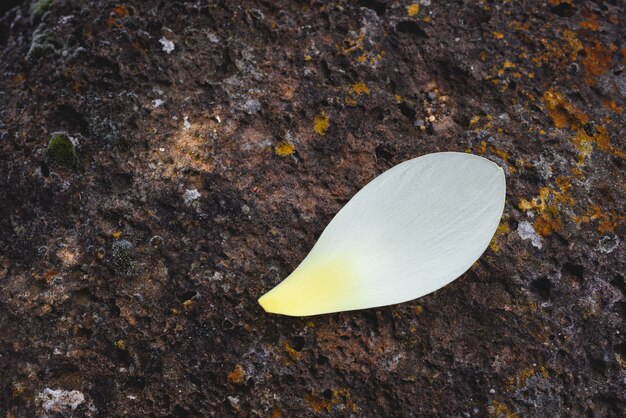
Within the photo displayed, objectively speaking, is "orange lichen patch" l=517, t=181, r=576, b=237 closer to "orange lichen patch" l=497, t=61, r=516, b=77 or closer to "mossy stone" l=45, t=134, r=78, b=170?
"orange lichen patch" l=497, t=61, r=516, b=77

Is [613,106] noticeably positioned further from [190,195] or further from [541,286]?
[190,195]

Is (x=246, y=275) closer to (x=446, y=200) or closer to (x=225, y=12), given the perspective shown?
(x=446, y=200)

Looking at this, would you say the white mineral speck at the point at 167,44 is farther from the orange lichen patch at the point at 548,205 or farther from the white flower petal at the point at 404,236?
the orange lichen patch at the point at 548,205

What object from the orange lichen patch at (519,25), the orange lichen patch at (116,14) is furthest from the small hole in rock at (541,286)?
the orange lichen patch at (116,14)

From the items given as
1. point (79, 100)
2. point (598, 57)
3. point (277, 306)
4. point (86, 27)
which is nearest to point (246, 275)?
point (277, 306)

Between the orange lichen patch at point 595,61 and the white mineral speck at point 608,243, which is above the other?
the orange lichen patch at point 595,61
